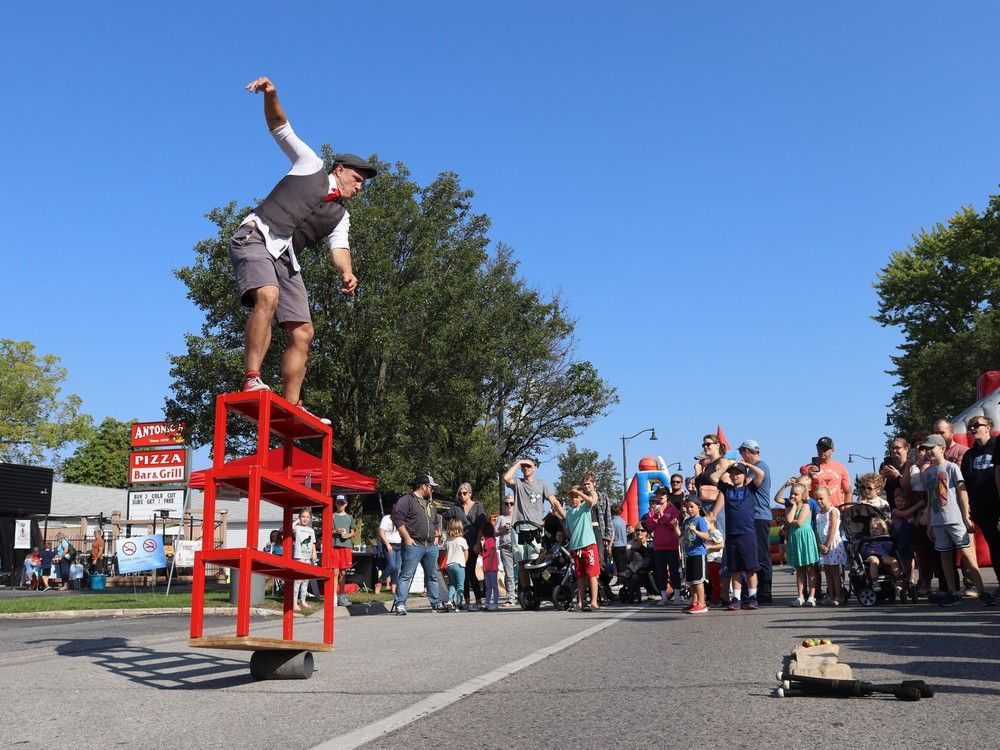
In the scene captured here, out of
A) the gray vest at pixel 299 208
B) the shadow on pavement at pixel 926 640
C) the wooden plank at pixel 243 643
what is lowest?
the shadow on pavement at pixel 926 640

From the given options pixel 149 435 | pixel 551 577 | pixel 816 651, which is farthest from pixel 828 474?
pixel 149 435

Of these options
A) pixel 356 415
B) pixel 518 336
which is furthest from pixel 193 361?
pixel 518 336

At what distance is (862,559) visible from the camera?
13.5 m

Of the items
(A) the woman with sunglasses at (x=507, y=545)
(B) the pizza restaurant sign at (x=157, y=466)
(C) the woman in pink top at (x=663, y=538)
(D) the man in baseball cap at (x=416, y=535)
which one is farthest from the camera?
(B) the pizza restaurant sign at (x=157, y=466)

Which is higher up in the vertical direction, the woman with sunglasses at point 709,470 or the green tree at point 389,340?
the green tree at point 389,340

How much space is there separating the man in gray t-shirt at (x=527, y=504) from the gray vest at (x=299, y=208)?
989 cm

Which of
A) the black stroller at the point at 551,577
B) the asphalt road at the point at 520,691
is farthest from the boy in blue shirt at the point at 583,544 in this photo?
the asphalt road at the point at 520,691

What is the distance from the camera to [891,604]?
514 inches

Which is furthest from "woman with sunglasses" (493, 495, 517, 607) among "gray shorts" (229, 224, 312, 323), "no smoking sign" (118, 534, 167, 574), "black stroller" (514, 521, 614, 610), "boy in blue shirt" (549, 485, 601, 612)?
"gray shorts" (229, 224, 312, 323)

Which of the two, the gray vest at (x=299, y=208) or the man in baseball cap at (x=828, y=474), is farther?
the man in baseball cap at (x=828, y=474)

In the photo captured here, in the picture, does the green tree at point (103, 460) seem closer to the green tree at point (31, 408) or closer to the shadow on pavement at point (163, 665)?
the green tree at point (31, 408)

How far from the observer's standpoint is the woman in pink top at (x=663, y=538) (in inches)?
607

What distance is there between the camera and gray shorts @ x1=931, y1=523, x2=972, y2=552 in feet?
38.8

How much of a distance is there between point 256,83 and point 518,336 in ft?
115
